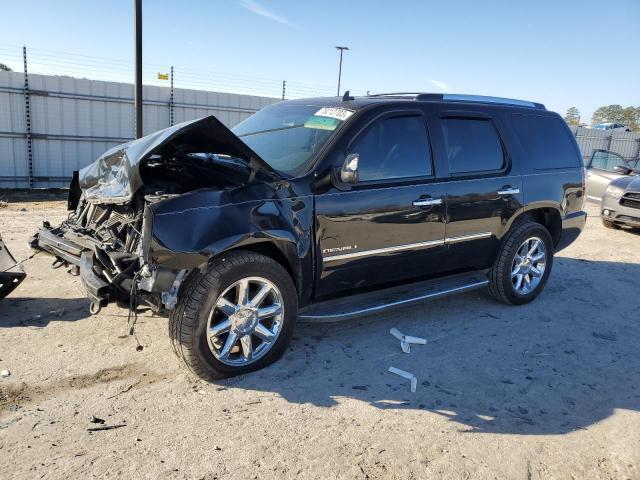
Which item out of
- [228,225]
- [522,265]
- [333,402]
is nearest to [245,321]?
[228,225]

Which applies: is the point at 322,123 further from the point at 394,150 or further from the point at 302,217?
the point at 302,217

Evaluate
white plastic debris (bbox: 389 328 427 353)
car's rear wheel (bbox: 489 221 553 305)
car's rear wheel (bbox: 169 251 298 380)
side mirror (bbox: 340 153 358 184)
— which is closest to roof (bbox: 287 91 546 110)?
side mirror (bbox: 340 153 358 184)

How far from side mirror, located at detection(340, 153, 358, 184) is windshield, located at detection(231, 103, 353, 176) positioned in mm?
313

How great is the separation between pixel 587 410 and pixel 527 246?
2.16m

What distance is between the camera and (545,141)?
5.46 m

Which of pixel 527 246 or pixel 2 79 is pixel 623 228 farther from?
pixel 2 79

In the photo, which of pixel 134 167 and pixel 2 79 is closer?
pixel 134 167

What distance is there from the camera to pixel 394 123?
4230 mm

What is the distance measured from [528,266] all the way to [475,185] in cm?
129

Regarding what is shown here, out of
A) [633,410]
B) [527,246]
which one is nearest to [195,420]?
[633,410]

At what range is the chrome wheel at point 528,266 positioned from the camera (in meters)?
5.29

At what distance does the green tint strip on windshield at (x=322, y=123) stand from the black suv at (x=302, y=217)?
0.04 feet

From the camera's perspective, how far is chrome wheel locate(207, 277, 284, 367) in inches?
136

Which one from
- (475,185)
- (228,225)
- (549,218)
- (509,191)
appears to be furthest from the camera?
(549,218)
